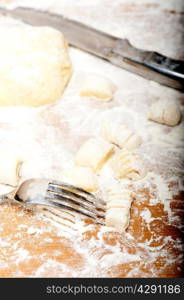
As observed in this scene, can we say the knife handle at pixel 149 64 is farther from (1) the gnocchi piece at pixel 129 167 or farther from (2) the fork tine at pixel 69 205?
(2) the fork tine at pixel 69 205

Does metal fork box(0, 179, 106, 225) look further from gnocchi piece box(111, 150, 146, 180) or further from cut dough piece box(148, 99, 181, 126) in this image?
cut dough piece box(148, 99, 181, 126)

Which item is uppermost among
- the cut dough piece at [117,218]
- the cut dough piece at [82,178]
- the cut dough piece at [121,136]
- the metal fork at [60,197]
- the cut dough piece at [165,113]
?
the cut dough piece at [165,113]

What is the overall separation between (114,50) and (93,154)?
29.7 inches

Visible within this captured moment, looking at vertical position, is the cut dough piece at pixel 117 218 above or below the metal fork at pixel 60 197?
below

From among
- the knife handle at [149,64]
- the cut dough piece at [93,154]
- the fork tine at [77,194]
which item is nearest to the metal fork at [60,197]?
the fork tine at [77,194]

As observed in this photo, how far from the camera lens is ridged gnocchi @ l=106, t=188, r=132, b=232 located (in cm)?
113

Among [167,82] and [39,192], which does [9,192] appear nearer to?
[39,192]

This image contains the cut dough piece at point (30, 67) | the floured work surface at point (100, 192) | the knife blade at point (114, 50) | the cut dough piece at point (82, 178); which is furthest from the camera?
the knife blade at point (114, 50)

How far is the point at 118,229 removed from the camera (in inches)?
45.1

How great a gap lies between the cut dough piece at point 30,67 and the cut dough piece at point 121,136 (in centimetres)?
39

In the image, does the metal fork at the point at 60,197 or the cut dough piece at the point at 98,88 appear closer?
the metal fork at the point at 60,197

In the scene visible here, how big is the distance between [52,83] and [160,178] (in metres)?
0.74

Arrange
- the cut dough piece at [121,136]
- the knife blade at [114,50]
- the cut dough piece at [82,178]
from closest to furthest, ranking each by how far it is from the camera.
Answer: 1. the cut dough piece at [82,178]
2. the cut dough piece at [121,136]
3. the knife blade at [114,50]

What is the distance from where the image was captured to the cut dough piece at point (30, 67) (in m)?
1.52
